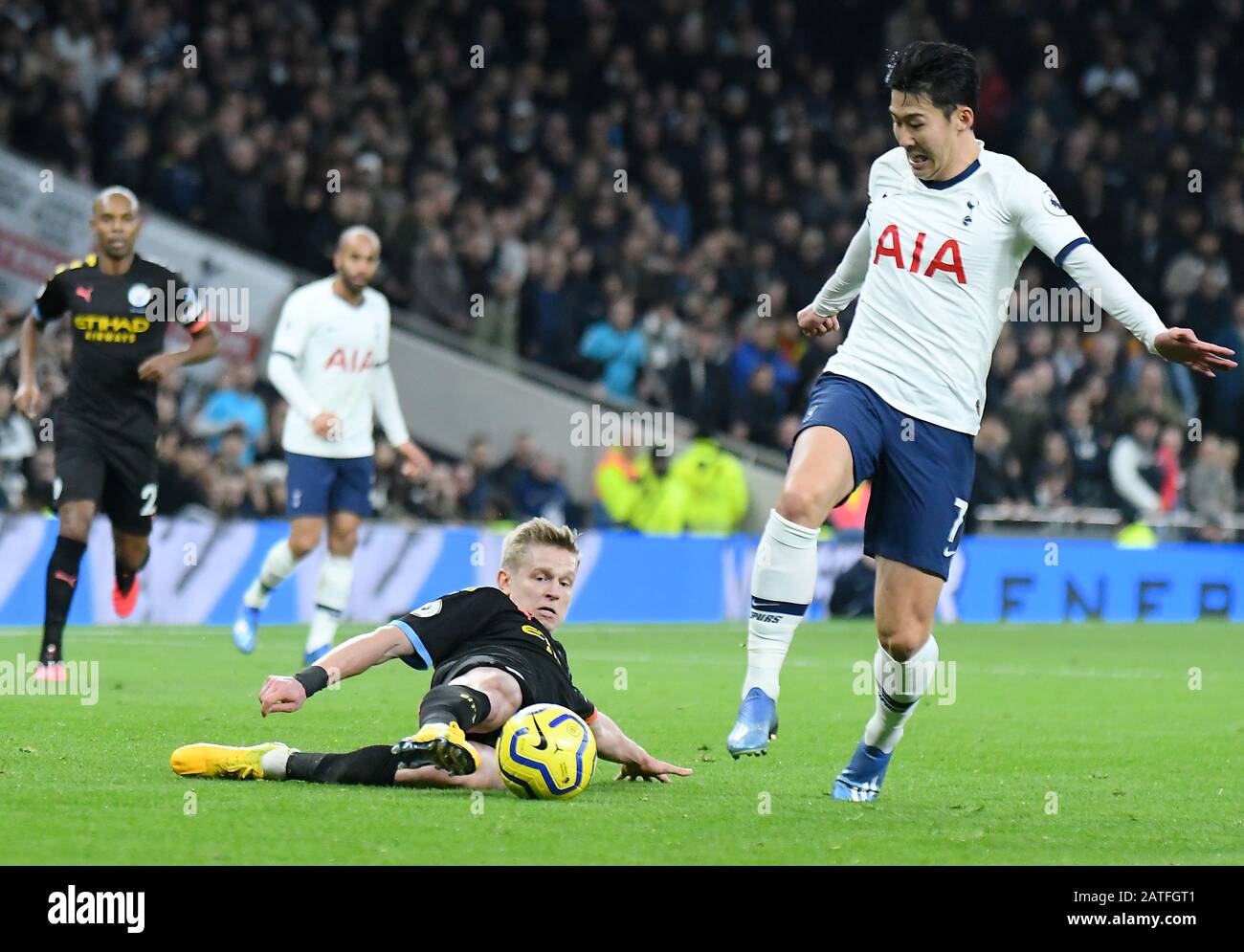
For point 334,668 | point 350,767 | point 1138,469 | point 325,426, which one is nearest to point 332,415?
point 325,426

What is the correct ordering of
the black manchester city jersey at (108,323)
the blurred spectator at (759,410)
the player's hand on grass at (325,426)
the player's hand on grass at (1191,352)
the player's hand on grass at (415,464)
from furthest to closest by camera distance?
the blurred spectator at (759,410) < the player's hand on grass at (415,464) < the player's hand on grass at (325,426) < the black manchester city jersey at (108,323) < the player's hand on grass at (1191,352)

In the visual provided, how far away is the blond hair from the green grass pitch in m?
0.83

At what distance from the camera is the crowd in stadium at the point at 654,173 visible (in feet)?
60.5

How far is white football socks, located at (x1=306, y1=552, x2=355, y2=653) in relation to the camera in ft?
38.8

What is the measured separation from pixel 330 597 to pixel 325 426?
114cm

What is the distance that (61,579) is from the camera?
33.5 ft

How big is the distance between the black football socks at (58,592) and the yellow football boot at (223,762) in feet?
11.8

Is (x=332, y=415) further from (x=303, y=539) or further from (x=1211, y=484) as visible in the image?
(x=1211, y=484)

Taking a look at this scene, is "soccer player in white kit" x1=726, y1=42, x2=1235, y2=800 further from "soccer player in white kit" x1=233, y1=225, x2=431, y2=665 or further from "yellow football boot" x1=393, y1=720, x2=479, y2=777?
"soccer player in white kit" x1=233, y1=225, x2=431, y2=665

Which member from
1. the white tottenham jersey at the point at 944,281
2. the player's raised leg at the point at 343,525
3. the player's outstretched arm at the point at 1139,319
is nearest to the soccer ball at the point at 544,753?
the white tottenham jersey at the point at 944,281

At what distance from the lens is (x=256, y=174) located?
735 inches

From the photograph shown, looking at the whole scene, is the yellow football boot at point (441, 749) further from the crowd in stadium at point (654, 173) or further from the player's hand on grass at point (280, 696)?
the crowd in stadium at point (654, 173)
